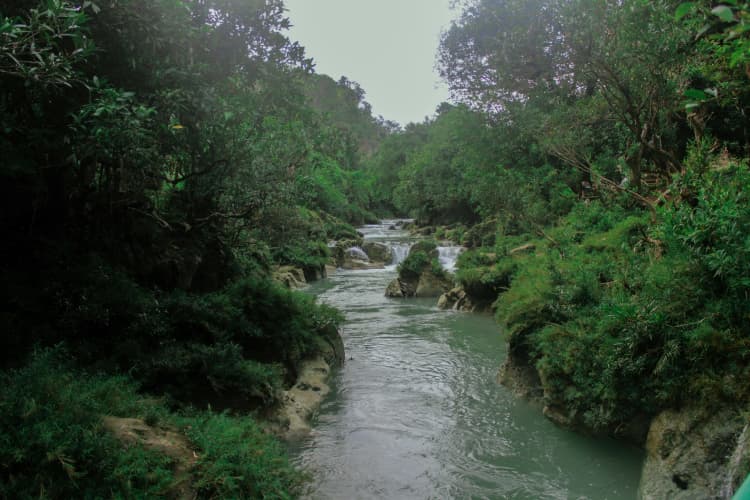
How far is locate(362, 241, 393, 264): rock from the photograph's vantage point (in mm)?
29445

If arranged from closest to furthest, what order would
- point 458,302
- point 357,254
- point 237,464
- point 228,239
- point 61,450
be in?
point 61,450, point 237,464, point 228,239, point 458,302, point 357,254

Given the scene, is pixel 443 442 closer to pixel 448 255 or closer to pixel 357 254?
pixel 448 255

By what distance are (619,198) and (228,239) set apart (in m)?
9.69

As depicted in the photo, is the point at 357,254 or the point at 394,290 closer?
the point at 394,290

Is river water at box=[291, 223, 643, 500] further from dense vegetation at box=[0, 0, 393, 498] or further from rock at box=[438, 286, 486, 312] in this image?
rock at box=[438, 286, 486, 312]

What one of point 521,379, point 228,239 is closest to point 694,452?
point 521,379

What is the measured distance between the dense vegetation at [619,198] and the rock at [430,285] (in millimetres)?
1559

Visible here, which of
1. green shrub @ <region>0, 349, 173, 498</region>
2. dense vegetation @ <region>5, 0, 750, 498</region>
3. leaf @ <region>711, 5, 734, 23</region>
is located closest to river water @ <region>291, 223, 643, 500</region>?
dense vegetation @ <region>5, 0, 750, 498</region>

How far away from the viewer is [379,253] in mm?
29641

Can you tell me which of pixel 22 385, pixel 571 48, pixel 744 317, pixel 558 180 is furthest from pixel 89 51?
pixel 558 180

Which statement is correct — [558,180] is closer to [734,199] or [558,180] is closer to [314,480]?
[734,199]

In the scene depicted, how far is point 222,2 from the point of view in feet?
24.3

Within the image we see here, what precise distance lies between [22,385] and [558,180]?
17.8m

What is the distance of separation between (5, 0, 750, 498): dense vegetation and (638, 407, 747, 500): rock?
0.22 meters
